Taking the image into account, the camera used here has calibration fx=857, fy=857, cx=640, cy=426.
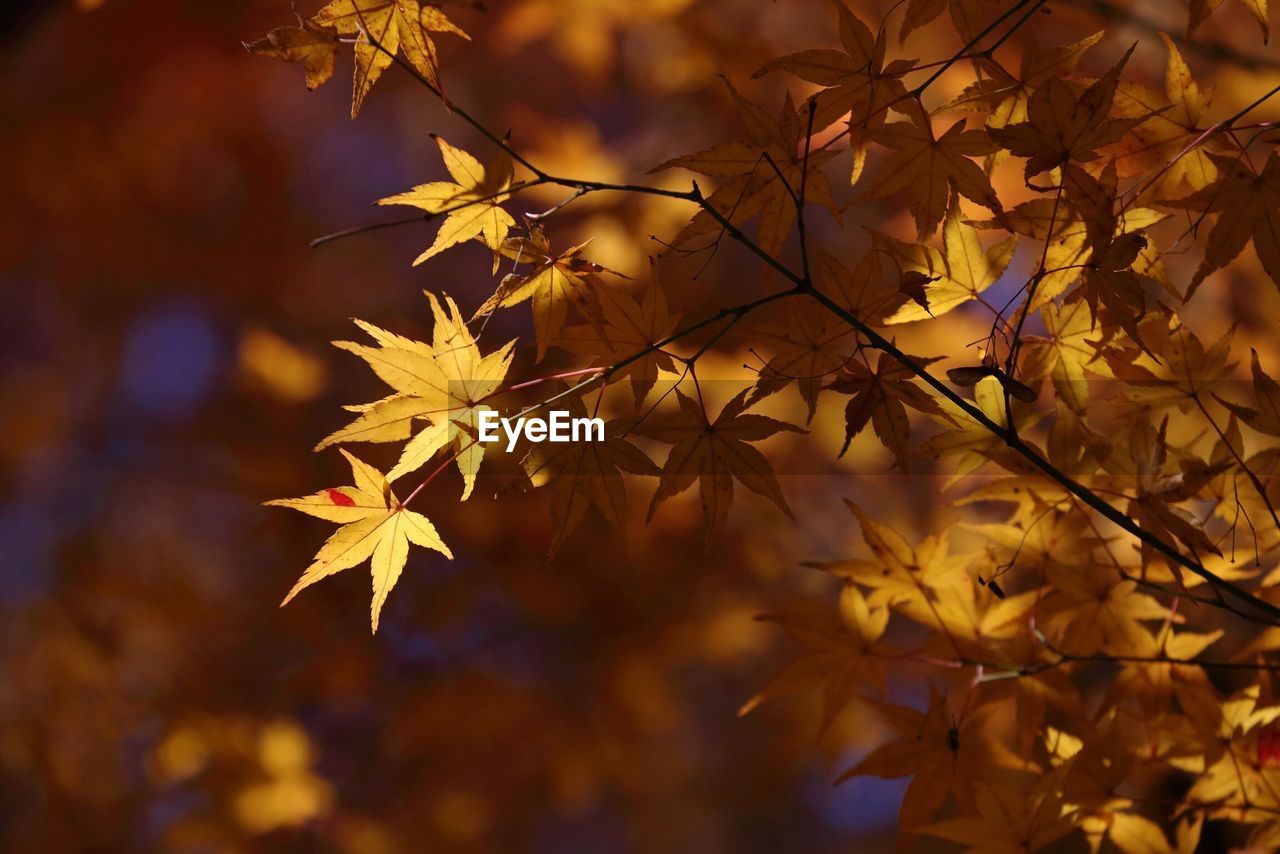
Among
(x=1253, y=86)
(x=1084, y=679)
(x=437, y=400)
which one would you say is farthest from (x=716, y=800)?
(x=437, y=400)

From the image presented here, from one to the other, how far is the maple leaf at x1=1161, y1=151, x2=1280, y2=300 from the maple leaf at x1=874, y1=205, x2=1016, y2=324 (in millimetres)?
120

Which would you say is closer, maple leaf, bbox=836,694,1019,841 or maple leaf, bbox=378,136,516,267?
maple leaf, bbox=378,136,516,267

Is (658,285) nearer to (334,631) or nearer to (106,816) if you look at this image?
(334,631)

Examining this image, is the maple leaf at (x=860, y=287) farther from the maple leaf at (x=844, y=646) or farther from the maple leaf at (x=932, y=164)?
the maple leaf at (x=844, y=646)

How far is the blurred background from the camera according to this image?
174 centimetres

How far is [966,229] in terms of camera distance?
66 centimetres

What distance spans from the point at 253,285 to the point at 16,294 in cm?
218

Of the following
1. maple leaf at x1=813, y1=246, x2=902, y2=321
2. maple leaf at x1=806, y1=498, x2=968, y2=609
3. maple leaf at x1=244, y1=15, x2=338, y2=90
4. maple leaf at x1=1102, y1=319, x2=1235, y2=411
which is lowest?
maple leaf at x1=806, y1=498, x2=968, y2=609

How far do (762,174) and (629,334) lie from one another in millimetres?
153

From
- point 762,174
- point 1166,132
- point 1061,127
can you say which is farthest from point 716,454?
point 1166,132

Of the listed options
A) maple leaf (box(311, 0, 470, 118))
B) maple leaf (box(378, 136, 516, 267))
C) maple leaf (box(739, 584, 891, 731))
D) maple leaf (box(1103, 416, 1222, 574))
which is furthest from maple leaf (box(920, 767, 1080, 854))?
maple leaf (box(311, 0, 470, 118))

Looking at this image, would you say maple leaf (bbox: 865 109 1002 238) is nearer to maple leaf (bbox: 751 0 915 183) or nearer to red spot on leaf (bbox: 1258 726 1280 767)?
maple leaf (bbox: 751 0 915 183)

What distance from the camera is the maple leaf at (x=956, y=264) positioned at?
0.65 m

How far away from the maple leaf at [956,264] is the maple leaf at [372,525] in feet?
1.28
